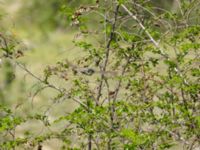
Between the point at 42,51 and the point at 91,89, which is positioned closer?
the point at 91,89

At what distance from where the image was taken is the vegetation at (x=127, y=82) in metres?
2.67

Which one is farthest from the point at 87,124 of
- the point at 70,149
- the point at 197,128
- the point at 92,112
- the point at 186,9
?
the point at 186,9

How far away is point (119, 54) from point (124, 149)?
1.69ft

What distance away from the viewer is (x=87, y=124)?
271 cm

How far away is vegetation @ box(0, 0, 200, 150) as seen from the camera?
8.77ft

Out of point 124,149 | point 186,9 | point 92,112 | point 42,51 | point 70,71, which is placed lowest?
point 124,149

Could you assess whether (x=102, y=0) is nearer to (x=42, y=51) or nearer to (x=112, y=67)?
(x=112, y=67)

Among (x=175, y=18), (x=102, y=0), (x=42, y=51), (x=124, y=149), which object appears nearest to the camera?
(x=124, y=149)

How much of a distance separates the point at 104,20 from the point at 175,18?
1.09 ft

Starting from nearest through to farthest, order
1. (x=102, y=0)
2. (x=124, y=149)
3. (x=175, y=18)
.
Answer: (x=124, y=149), (x=175, y=18), (x=102, y=0)

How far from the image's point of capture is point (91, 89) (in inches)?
116

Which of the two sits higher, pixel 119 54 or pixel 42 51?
pixel 42 51

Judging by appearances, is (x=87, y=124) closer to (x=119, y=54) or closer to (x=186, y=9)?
(x=119, y=54)

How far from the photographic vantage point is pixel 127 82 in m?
2.95
